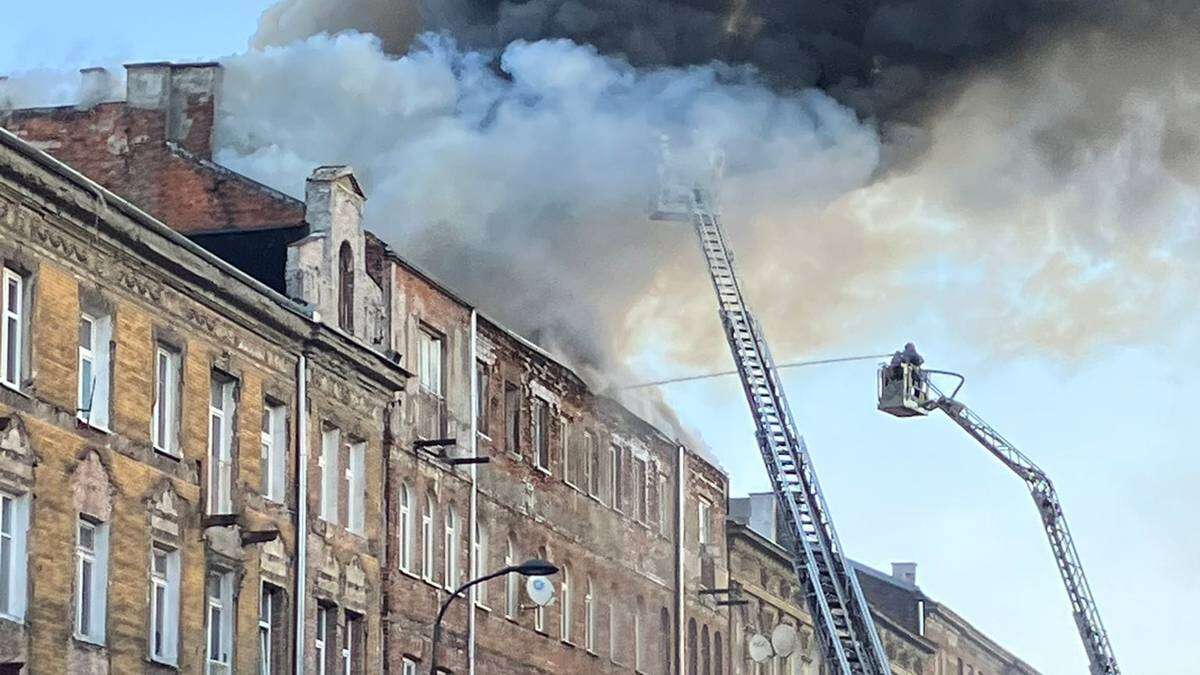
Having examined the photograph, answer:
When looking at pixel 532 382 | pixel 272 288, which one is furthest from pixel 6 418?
pixel 532 382

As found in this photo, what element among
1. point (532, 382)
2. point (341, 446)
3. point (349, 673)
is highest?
point (532, 382)

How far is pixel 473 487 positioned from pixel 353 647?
552 cm

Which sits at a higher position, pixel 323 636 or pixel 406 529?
pixel 406 529

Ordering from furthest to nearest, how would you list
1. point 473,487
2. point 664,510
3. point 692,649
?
point 692,649 → point 664,510 → point 473,487

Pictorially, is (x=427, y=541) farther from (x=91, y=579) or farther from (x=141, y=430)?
(x=91, y=579)

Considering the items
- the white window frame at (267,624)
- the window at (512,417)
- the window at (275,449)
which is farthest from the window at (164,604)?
the window at (512,417)

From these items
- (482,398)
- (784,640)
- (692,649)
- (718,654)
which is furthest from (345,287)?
(718,654)

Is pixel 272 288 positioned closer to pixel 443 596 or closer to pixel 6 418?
pixel 443 596

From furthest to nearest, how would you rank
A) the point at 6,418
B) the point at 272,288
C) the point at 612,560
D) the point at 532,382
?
the point at 612,560 → the point at 532,382 → the point at 272,288 → the point at 6,418

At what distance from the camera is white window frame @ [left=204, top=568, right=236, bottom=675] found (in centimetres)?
3556

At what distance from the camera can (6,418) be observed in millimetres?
30359

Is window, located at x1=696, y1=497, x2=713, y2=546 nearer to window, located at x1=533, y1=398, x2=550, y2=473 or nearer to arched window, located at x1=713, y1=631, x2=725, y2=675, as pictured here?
arched window, located at x1=713, y1=631, x2=725, y2=675

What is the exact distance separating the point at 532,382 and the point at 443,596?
244 inches

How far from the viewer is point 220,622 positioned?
36125 mm
